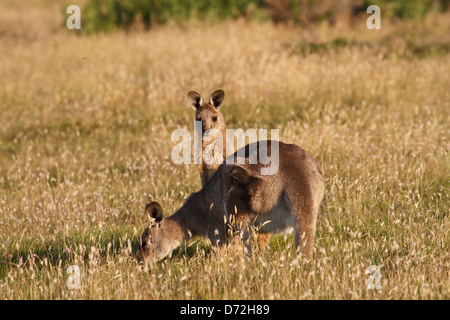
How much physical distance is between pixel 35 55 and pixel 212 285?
14123 mm

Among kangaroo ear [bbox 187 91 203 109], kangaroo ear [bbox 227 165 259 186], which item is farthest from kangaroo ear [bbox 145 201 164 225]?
kangaroo ear [bbox 187 91 203 109]

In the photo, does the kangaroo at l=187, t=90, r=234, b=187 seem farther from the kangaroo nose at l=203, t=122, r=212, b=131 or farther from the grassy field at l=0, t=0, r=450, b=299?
the grassy field at l=0, t=0, r=450, b=299

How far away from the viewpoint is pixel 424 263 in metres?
4.99

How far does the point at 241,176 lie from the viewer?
5.17 m

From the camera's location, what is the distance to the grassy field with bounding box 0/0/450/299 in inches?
190

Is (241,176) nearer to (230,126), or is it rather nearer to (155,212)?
(155,212)

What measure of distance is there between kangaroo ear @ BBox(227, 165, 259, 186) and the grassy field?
630 millimetres

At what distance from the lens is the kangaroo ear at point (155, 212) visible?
542 cm

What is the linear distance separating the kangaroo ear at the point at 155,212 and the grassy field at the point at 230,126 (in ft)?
1.21

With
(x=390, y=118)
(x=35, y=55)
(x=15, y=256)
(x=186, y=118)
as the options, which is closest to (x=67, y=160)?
(x=186, y=118)

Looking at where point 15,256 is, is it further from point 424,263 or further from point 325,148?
point 325,148

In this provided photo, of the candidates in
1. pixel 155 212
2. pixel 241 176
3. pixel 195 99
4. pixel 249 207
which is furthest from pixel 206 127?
pixel 249 207

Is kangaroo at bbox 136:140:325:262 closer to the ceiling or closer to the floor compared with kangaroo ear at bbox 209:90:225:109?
closer to the floor

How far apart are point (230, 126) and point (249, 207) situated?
19.4 ft
